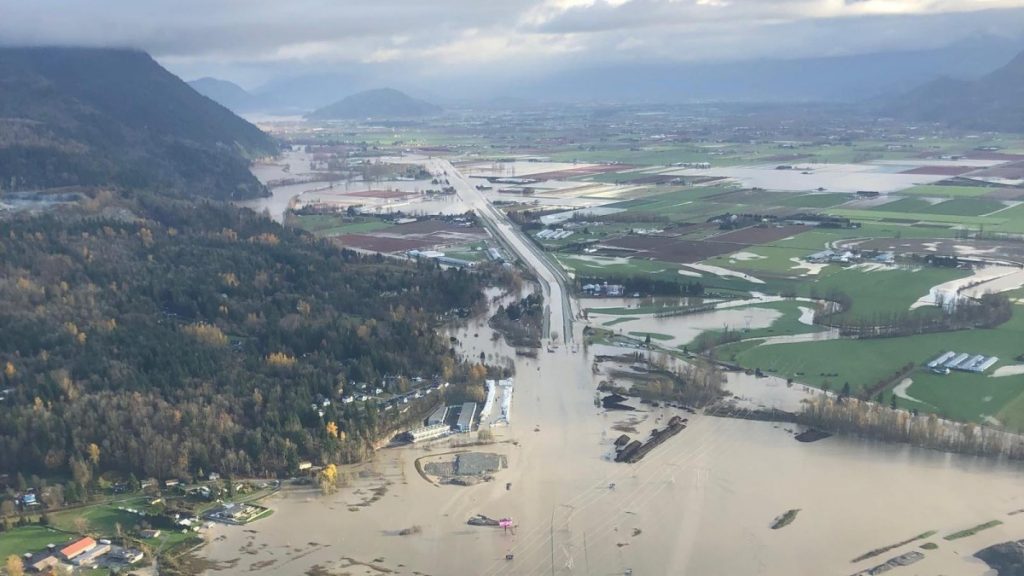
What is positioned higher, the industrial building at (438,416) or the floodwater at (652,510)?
the industrial building at (438,416)

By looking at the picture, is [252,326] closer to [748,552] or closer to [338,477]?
[338,477]

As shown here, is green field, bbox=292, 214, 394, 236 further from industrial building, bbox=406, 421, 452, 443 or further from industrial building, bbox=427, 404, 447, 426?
industrial building, bbox=406, 421, 452, 443

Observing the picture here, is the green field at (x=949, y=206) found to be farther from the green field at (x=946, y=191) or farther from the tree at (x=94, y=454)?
the tree at (x=94, y=454)

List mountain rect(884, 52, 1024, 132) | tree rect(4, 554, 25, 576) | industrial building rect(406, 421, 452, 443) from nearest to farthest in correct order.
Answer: tree rect(4, 554, 25, 576) → industrial building rect(406, 421, 452, 443) → mountain rect(884, 52, 1024, 132)

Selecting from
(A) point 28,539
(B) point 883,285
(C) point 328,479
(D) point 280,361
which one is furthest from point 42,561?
(B) point 883,285

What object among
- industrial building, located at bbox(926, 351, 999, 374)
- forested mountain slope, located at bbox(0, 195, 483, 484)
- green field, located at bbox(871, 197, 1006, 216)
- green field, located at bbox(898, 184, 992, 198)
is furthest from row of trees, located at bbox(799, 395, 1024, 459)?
green field, located at bbox(898, 184, 992, 198)

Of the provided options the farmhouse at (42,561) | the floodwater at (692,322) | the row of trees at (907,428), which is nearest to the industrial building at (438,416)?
the floodwater at (692,322)

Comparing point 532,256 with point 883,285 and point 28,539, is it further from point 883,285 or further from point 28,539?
point 28,539
